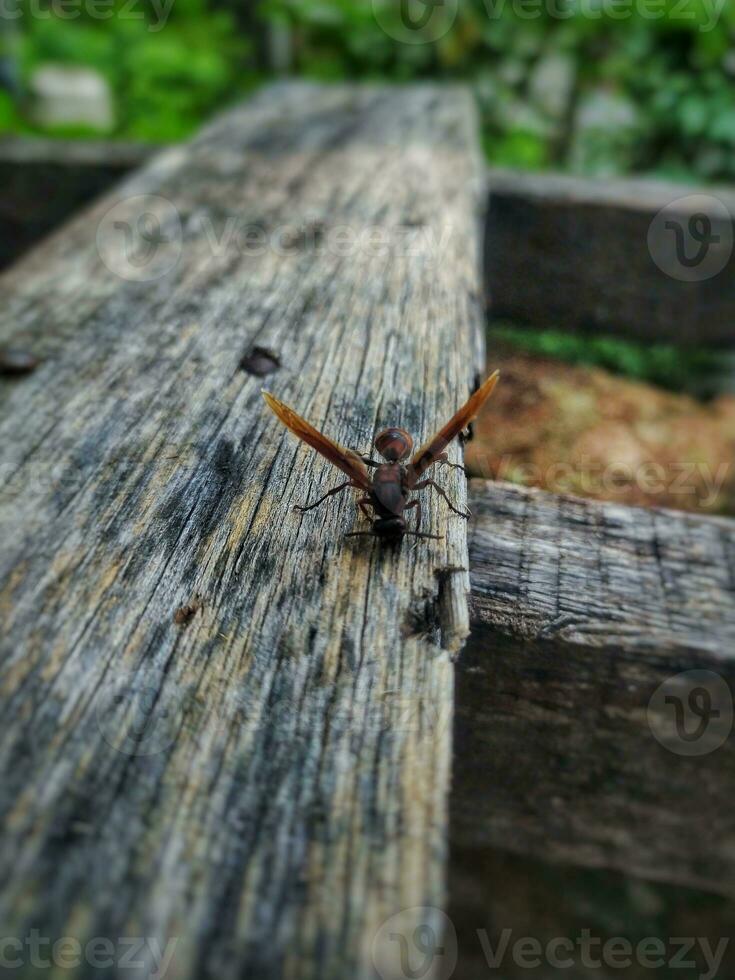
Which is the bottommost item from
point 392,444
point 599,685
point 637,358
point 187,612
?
point 637,358

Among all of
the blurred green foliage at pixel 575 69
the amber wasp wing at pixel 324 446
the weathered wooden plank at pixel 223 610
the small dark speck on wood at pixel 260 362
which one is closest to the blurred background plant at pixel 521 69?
the blurred green foliage at pixel 575 69

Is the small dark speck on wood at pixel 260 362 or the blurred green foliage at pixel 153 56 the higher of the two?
the blurred green foliage at pixel 153 56

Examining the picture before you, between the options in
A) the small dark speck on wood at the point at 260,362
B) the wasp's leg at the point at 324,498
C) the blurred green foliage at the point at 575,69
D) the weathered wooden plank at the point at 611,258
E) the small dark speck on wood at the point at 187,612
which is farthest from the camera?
the blurred green foliage at the point at 575,69

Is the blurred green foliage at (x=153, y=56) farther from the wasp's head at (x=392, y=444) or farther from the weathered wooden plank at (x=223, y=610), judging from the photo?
the wasp's head at (x=392, y=444)

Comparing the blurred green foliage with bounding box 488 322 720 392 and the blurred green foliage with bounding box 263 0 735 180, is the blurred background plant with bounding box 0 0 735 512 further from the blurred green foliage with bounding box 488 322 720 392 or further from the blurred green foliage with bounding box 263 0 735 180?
the blurred green foliage with bounding box 488 322 720 392

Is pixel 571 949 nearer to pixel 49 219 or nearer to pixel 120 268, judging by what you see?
pixel 120 268

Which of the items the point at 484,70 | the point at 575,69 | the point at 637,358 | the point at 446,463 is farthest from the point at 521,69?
the point at 446,463

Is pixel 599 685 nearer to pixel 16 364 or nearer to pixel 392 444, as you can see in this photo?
pixel 392 444

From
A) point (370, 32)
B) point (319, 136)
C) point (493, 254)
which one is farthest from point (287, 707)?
point (370, 32)
